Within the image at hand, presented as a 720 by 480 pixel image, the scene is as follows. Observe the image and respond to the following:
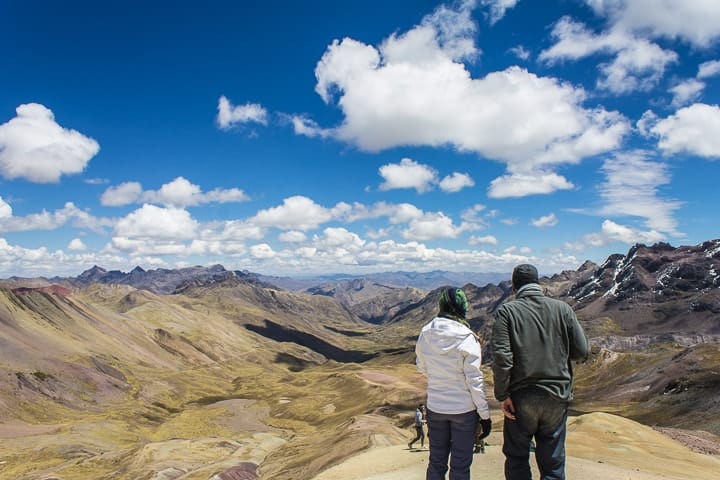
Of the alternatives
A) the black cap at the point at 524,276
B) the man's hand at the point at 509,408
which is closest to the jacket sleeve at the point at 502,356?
the man's hand at the point at 509,408

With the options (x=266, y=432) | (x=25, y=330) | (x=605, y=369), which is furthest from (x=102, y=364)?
(x=605, y=369)

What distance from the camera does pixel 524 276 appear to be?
1023 cm

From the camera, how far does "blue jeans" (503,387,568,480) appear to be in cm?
934

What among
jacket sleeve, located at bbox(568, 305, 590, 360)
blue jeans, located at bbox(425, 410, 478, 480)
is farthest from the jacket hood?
jacket sleeve, located at bbox(568, 305, 590, 360)

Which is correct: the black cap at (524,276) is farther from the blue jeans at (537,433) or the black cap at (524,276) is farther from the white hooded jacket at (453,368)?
the blue jeans at (537,433)

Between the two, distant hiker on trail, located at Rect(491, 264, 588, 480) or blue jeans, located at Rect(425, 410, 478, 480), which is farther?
blue jeans, located at Rect(425, 410, 478, 480)

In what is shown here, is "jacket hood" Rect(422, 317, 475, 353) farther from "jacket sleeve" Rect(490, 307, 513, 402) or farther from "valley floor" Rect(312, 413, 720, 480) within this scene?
"valley floor" Rect(312, 413, 720, 480)

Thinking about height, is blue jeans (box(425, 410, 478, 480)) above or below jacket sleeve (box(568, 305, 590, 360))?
below

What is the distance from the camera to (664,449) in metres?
28.0

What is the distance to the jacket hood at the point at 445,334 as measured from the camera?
31.9 feet

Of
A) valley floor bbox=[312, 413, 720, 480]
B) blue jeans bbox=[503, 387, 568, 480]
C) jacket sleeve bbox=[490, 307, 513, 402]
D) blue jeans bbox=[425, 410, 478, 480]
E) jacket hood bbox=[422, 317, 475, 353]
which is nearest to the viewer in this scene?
jacket sleeve bbox=[490, 307, 513, 402]

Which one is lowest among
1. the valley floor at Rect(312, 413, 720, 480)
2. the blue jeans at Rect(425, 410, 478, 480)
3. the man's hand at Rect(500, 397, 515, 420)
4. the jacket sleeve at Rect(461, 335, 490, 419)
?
the valley floor at Rect(312, 413, 720, 480)

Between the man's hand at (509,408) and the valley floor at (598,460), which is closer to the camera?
the man's hand at (509,408)

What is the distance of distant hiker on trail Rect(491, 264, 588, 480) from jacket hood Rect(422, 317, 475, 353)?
662 millimetres
